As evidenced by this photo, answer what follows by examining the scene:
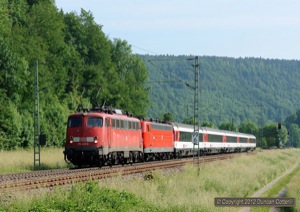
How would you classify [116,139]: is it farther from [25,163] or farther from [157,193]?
[157,193]

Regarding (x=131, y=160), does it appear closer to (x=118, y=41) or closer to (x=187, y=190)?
(x=187, y=190)

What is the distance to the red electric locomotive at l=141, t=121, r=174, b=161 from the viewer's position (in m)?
48.1

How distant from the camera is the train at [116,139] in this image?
117 ft

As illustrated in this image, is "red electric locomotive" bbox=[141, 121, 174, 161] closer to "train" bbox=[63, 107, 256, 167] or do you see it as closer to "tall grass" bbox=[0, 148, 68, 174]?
"train" bbox=[63, 107, 256, 167]

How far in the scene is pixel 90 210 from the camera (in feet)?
55.6

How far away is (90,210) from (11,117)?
42118 millimetres

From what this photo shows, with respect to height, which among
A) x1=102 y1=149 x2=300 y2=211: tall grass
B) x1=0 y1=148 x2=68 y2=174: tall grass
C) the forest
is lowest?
x1=102 y1=149 x2=300 y2=211: tall grass

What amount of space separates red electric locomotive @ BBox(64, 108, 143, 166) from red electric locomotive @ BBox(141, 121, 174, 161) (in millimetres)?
8128

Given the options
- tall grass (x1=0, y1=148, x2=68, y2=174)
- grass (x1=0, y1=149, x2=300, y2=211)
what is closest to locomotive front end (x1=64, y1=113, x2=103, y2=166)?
tall grass (x1=0, y1=148, x2=68, y2=174)

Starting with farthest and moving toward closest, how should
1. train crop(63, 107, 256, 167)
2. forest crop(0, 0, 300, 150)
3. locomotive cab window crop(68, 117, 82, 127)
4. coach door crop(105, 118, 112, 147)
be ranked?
1. forest crop(0, 0, 300, 150)
2. coach door crop(105, 118, 112, 147)
3. locomotive cab window crop(68, 117, 82, 127)
4. train crop(63, 107, 256, 167)

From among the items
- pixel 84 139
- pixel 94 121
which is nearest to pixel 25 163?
pixel 84 139

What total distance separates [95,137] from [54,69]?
38.9 metres

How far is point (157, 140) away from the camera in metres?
51.0

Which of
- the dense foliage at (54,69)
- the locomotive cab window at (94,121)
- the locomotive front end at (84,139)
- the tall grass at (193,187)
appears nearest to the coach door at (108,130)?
the locomotive cab window at (94,121)
